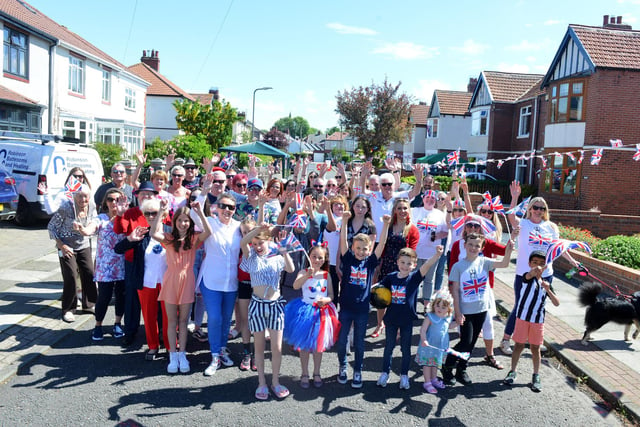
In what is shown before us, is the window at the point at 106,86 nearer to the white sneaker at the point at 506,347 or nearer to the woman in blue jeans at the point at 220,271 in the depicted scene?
the woman in blue jeans at the point at 220,271

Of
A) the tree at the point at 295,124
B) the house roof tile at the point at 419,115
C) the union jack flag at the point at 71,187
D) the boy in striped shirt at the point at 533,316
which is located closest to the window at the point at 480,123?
the house roof tile at the point at 419,115

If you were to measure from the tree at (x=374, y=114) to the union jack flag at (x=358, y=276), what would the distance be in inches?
1294

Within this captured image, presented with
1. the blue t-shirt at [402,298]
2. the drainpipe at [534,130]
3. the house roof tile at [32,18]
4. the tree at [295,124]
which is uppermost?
the tree at [295,124]

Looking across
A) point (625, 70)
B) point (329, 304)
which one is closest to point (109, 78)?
point (625, 70)

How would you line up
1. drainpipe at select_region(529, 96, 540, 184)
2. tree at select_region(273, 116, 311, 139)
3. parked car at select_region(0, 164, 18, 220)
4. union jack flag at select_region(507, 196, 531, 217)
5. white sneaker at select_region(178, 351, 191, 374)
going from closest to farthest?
white sneaker at select_region(178, 351, 191, 374) < union jack flag at select_region(507, 196, 531, 217) < parked car at select_region(0, 164, 18, 220) < drainpipe at select_region(529, 96, 540, 184) < tree at select_region(273, 116, 311, 139)

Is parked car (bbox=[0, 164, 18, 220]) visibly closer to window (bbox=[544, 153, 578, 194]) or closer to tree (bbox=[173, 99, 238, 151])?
window (bbox=[544, 153, 578, 194])

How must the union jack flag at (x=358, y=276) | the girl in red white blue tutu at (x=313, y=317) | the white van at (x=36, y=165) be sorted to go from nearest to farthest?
1. the girl in red white blue tutu at (x=313, y=317)
2. the union jack flag at (x=358, y=276)
3. the white van at (x=36, y=165)

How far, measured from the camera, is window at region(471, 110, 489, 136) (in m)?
31.0

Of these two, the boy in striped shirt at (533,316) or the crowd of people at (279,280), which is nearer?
the crowd of people at (279,280)

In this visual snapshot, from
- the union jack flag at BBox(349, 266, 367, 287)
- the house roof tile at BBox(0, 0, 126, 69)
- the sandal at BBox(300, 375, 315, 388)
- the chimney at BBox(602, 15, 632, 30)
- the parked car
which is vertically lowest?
the sandal at BBox(300, 375, 315, 388)

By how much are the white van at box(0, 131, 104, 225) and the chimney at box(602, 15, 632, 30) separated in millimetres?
24203

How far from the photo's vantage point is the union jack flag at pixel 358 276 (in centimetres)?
503

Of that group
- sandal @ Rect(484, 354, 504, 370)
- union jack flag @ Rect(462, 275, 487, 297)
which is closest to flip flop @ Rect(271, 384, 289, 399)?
union jack flag @ Rect(462, 275, 487, 297)

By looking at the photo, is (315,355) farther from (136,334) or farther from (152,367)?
(136,334)
